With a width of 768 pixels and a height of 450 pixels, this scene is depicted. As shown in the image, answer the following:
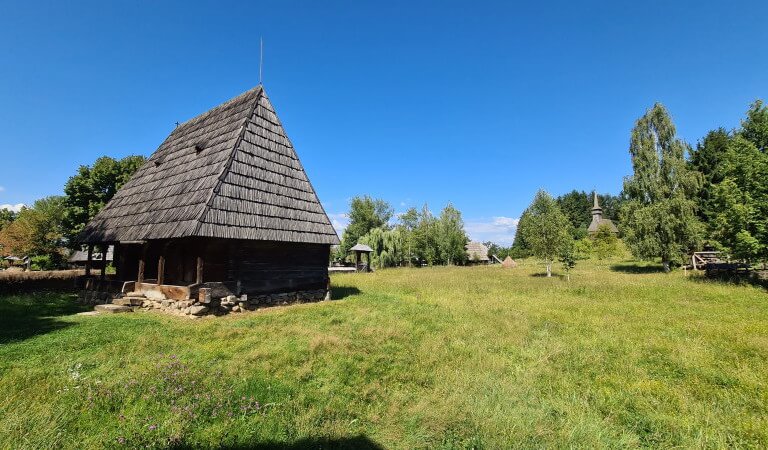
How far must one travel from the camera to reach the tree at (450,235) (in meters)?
51.3

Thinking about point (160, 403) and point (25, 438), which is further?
point (160, 403)

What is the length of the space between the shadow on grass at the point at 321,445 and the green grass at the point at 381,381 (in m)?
0.02

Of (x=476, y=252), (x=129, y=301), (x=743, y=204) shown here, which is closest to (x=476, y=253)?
(x=476, y=252)

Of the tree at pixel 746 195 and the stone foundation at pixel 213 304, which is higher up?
the tree at pixel 746 195

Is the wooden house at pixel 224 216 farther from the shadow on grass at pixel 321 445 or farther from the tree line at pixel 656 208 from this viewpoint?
the tree line at pixel 656 208

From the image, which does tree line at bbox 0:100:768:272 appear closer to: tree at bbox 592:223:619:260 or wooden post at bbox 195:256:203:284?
tree at bbox 592:223:619:260

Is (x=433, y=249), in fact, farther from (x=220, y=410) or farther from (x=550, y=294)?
(x=220, y=410)

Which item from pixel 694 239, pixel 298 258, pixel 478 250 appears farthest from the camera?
pixel 478 250

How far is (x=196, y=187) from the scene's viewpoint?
12.1 metres

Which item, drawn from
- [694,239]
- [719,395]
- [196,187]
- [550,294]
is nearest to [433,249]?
[694,239]

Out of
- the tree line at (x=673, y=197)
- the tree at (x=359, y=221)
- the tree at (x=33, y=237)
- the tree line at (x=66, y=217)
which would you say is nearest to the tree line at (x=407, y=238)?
the tree at (x=359, y=221)

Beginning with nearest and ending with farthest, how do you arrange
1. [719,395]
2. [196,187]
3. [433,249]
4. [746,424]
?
[746,424] < [719,395] < [196,187] < [433,249]

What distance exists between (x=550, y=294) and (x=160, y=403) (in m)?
16.8

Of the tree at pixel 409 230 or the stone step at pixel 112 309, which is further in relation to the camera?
the tree at pixel 409 230
